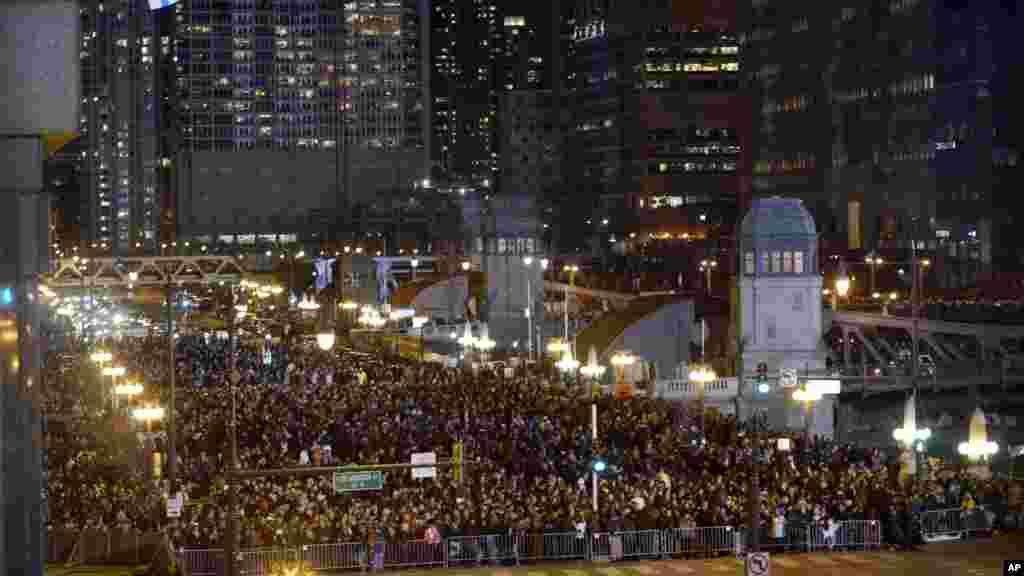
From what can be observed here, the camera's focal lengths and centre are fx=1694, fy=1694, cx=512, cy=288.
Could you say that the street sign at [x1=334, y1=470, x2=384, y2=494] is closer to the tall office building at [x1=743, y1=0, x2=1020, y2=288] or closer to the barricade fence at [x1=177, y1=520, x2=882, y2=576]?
the barricade fence at [x1=177, y1=520, x2=882, y2=576]

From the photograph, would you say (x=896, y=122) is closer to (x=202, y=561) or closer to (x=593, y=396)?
(x=593, y=396)

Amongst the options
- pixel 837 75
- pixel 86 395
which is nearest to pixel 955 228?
pixel 837 75

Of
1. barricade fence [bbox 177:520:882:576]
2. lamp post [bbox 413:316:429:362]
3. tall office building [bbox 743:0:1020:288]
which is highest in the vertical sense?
tall office building [bbox 743:0:1020:288]

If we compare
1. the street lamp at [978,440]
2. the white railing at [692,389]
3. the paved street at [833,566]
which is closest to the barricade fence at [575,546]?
the paved street at [833,566]

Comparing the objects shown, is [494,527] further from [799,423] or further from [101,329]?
[101,329]

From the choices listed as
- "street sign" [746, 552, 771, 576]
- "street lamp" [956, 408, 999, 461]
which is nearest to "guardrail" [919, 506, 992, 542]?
"street lamp" [956, 408, 999, 461]

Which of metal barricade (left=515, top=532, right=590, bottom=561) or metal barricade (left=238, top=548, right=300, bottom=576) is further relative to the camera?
metal barricade (left=515, top=532, right=590, bottom=561)

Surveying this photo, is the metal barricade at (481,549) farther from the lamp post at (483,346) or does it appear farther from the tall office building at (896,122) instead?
the tall office building at (896,122)

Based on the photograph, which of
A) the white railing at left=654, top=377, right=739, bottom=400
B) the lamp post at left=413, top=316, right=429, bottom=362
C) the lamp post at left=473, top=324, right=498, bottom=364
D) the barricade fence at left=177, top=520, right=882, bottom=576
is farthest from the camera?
the lamp post at left=413, top=316, right=429, bottom=362

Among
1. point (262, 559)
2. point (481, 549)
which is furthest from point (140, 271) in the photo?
point (481, 549)
